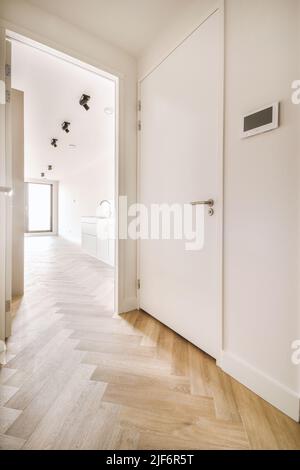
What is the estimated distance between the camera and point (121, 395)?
1223mm

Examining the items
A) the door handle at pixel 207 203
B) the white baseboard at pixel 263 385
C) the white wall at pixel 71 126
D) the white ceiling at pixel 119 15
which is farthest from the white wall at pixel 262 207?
the white wall at pixel 71 126

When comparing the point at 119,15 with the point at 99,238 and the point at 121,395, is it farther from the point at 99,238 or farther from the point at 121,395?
the point at 99,238

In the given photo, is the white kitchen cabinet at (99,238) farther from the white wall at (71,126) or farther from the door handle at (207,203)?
the door handle at (207,203)

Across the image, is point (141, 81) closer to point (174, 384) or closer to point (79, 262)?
point (174, 384)

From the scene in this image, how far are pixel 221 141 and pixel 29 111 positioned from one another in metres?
3.57

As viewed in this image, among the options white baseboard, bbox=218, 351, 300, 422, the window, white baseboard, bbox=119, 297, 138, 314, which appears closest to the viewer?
white baseboard, bbox=218, 351, 300, 422

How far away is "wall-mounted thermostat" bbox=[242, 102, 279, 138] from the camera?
115 cm

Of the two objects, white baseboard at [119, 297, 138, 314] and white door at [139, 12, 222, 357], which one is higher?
white door at [139, 12, 222, 357]

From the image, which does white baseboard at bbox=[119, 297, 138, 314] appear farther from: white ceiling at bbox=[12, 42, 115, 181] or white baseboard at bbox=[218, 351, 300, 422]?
white ceiling at bbox=[12, 42, 115, 181]

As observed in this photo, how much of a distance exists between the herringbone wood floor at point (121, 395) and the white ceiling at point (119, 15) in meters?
2.65

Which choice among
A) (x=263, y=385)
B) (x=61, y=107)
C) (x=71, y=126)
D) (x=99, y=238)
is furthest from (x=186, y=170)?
(x=99, y=238)

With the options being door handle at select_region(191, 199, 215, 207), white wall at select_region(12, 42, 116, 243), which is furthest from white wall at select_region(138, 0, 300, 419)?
white wall at select_region(12, 42, 116, 243)

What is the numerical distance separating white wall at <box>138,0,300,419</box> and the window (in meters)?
10.4
